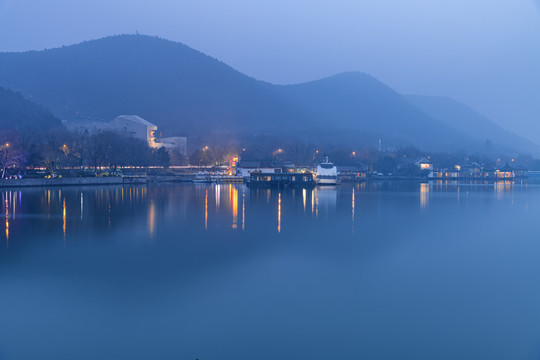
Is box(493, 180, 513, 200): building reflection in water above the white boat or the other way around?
the other way around

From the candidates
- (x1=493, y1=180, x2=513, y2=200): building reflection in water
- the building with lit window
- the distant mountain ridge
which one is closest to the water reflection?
(x1=493, y1=180, x2=513, y2=200): building reflection in water

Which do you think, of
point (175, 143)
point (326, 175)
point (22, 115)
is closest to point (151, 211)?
point (326, 175)

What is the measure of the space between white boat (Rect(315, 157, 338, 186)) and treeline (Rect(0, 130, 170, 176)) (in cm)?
1966

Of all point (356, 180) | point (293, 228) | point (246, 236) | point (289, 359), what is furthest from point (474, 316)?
point (356, 180)

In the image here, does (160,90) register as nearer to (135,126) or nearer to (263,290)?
(135,126)

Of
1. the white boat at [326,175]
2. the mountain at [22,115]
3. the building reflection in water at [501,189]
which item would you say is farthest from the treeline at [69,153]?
the building reflection in water at [501,189]

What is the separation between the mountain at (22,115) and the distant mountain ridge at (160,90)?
44.1m

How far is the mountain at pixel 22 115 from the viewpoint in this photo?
221ft

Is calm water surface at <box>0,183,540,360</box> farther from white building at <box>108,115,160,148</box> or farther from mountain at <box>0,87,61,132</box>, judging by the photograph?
white building at <box>108,115,160,148</box>

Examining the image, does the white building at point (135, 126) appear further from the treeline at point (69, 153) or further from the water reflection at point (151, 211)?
the water reflection at point (151, 211)

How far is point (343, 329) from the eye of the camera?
8.34 m

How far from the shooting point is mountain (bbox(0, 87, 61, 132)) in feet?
221

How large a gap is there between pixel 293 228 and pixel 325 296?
8993 mm

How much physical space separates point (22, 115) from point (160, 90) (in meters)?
79.3
